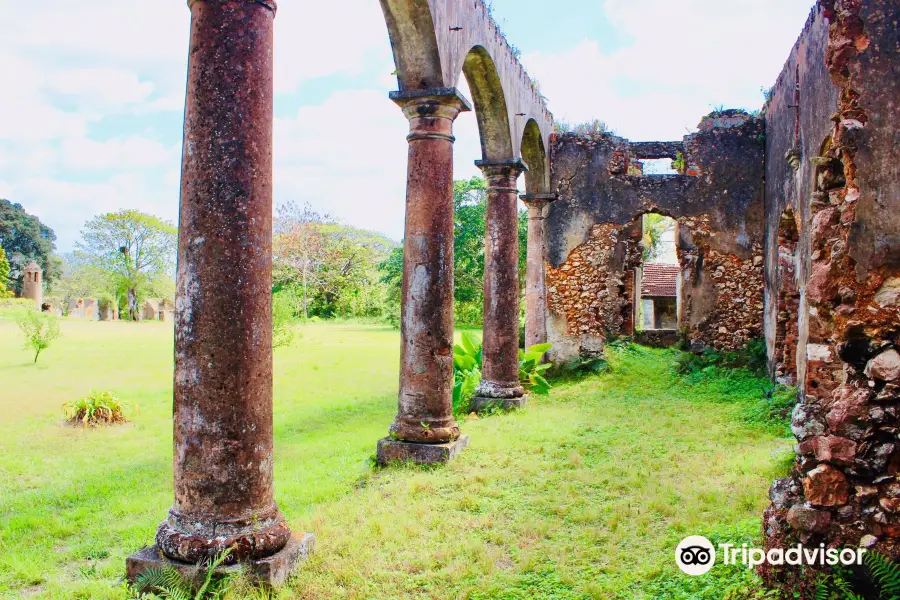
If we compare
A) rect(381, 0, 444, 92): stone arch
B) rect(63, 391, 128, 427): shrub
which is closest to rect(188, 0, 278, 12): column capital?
rect(381, 0, 444, 92): stone arch

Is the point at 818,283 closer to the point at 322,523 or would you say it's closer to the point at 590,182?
the point at 322,523

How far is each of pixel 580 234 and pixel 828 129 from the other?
226 inches

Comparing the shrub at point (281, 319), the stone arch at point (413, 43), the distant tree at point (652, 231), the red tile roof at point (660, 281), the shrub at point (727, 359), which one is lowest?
the shrub at point (727, 359)

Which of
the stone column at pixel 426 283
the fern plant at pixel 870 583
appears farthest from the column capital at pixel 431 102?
the fern plant at pixel 870 583

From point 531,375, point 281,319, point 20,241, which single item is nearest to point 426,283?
point 531,375

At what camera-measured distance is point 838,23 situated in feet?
10.5

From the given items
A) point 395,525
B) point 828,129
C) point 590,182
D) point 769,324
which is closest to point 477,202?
point 590,182

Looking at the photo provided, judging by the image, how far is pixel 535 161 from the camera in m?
11.9

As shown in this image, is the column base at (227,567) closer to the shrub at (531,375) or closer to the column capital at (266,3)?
the column capital at (266,3)

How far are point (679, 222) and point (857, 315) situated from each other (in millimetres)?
10020

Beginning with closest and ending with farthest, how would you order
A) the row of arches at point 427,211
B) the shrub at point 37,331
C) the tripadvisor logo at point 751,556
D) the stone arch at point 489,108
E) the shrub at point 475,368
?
the tripadvisor logo at point 751,556
the row of arches at point 427,211
the stone arch at point 489,108
the shrub at point 475,368
the shrub at point 37,331

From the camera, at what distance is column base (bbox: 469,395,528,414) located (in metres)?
8.73

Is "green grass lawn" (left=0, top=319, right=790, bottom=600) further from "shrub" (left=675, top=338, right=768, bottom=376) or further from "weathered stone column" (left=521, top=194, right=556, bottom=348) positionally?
"weathered stone column" (left=521, top=194, right=556, bottom=348)

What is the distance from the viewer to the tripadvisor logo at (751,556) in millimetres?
2785
